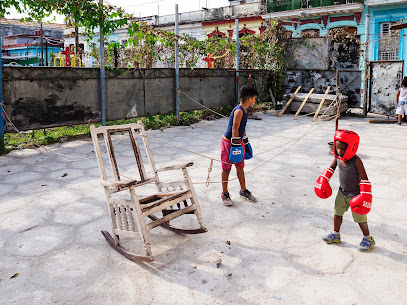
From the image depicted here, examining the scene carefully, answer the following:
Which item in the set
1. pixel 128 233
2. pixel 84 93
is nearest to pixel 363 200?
pixel 128 233

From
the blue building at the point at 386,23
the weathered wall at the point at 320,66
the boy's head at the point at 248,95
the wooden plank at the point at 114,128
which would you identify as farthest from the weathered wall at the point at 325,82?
the wooden plank at the point at 114,128

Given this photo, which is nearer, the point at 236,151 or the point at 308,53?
the point at 236,151

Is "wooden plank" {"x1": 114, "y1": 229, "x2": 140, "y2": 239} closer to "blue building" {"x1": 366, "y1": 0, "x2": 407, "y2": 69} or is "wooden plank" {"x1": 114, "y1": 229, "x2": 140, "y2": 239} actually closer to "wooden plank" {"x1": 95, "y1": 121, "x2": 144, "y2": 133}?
"wooden plank" {"x1": 95, "y1": 121, "x2": 144, "y2": 133}

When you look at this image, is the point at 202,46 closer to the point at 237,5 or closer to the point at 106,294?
the point at 106,294

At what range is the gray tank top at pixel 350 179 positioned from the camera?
3211 millimetres

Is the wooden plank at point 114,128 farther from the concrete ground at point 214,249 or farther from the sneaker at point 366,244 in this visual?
the sneaker at point 366,244

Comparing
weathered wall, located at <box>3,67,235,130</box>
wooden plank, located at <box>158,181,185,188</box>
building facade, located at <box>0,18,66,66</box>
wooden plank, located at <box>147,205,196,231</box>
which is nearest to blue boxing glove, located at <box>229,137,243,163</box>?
wooden plank, located at <box>158,181,185,188</box>

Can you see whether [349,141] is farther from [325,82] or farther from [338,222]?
[325,82]

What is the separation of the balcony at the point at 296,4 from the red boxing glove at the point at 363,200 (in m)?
20.4

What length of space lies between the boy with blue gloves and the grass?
165 inches

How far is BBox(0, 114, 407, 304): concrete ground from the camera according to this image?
8.76 ft

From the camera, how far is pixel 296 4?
22906 mm

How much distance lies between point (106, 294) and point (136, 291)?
8.4 inches

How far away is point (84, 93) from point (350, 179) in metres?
6.73
